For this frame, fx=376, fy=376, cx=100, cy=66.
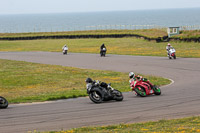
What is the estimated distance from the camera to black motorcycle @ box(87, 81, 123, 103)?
1645 centimetres

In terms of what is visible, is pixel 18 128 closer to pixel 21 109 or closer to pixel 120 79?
pixel 21 109

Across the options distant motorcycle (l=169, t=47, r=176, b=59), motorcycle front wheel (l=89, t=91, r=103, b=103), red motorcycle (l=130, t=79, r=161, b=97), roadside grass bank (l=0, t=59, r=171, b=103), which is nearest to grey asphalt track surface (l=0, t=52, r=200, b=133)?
motorcycle front wheel (l=89, t=91, r=103, b=103)

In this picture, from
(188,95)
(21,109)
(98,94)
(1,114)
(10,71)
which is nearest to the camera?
(1,114)

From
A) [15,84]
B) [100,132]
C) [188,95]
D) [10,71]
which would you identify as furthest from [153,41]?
[100,132]

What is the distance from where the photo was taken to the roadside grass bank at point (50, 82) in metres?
19.7

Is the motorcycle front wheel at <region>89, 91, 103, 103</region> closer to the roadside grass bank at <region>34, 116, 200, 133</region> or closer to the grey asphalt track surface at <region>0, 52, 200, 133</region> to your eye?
the grey asphalt track surface at <region>0, 52, 200, 133</region>

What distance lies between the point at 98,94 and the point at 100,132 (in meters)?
6.25

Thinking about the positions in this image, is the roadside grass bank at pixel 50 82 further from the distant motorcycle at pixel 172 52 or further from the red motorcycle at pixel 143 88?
the distant motorcycle at pixel 172 52

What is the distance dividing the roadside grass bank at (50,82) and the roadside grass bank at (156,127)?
7.50 meters

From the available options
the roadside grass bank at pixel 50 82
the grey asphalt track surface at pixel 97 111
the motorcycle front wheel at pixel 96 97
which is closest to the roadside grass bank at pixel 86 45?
the roadside grass bank at pixel 50 82

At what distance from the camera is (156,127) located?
10.7m

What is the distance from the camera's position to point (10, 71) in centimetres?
3269

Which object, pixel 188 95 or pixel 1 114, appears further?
pixel 188 95

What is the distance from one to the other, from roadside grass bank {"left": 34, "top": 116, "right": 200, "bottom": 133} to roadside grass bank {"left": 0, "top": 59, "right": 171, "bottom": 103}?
7500 millimetres
